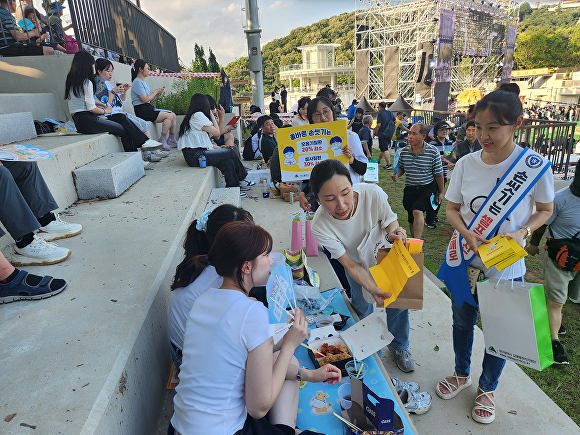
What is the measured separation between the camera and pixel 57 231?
313cm

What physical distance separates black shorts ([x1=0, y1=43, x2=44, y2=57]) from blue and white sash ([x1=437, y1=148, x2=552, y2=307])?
7.16m

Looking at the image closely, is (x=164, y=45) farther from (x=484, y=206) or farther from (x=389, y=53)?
(x=389, y=53)

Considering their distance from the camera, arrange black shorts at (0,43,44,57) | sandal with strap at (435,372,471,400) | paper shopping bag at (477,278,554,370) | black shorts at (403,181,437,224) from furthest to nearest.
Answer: black shorts at (0,43,44,57), black shorts at (403,181,437,224), sandal with strap at (435,372,471,400), paper shopping bag at (477,278,554,370)

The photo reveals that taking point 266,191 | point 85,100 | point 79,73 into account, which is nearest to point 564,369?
point 266,191

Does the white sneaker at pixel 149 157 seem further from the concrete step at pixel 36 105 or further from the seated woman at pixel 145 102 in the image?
the concrete step at pixel 36 105

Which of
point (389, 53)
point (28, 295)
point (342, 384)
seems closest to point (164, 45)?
point (28, 295)

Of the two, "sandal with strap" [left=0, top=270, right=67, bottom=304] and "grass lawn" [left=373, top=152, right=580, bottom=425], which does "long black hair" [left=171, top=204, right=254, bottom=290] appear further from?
"grass lawn" [left=373, top=152, right=580, bottom=425]

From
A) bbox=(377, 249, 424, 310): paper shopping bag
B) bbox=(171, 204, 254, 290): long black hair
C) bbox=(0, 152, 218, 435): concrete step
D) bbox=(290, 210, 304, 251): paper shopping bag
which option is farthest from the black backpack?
bbox=(0, 152, 218, 435): concrete step

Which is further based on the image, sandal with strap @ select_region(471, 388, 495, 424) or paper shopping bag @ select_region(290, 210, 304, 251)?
paper shopping bag @ select_region(290, 210, 304, 251)

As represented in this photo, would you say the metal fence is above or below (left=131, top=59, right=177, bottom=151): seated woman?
below

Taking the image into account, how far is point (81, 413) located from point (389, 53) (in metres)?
49.6

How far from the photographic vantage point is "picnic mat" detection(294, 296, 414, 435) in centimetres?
179

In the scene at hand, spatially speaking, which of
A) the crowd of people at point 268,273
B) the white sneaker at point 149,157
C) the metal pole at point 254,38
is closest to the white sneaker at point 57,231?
the crowd of people at point 268,273

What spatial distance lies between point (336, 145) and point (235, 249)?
2532 mm
